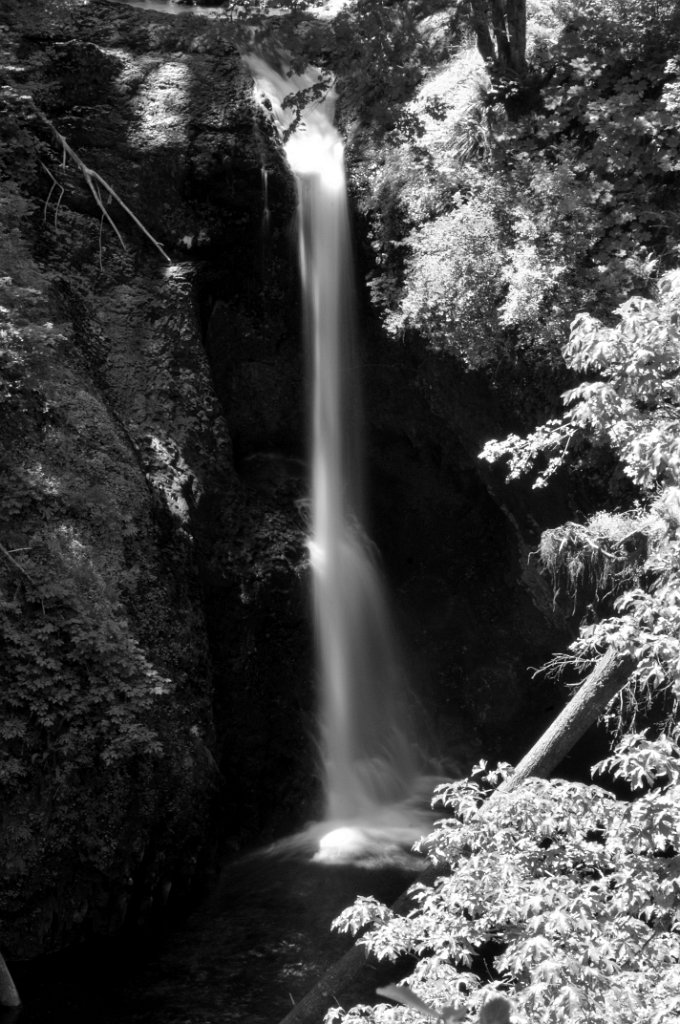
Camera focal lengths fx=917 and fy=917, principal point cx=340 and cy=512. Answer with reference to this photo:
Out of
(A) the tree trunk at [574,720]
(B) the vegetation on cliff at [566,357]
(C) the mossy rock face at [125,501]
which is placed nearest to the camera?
(B) the vegetation on cliff at [566,357]

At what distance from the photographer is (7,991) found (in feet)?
18.6

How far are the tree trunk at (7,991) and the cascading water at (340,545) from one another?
12.0 ft

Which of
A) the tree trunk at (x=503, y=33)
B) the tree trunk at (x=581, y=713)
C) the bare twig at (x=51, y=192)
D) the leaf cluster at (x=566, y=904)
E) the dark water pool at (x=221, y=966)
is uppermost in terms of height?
the tree trunk at (x=503, y=33)

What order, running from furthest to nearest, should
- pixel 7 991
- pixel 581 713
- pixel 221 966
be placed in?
pixel 221 966 → pixel 581 713 → pixel 7 991

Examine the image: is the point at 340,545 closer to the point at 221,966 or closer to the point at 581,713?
the point at 581,713

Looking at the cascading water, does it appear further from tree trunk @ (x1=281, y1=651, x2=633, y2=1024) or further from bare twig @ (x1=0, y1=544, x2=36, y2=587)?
bare twig @ (x1=0, y1=544, x2=36, y2=587)

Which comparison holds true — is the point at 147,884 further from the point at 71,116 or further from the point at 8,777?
the point at 71,116

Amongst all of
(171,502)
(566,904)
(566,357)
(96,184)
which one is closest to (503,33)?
(566,357)

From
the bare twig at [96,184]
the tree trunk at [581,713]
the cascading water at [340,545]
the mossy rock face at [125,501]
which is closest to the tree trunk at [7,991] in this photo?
the mossy rock face at [125,501]

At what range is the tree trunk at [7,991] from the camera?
5664mm

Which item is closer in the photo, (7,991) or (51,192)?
(7,991)

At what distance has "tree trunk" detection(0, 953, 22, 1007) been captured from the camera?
5664 mm

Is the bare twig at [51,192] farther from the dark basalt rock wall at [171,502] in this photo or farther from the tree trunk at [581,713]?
the tree trunk at [581,713]

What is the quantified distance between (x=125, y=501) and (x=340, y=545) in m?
2.98
